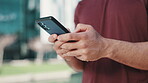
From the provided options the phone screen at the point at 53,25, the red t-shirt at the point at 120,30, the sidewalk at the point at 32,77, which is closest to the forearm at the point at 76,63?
the red t-shirt at the point at 120,30

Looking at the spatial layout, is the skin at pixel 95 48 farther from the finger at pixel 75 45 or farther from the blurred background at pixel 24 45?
the blurred background at pixel 24 45

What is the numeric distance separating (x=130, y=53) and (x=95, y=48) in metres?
0.09

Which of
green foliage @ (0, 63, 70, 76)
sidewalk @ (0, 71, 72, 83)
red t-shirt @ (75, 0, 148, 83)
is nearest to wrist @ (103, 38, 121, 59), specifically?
red t-shirt @ (75, 0, 148, 83)

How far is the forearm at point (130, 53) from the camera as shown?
0.52m

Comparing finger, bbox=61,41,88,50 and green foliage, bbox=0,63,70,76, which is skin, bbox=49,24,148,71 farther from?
green foliage, bbox=0,63,70,76

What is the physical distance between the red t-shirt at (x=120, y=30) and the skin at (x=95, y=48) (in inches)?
2.2

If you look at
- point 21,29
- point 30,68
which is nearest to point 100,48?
point 21,29

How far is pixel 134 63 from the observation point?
0.56 meters

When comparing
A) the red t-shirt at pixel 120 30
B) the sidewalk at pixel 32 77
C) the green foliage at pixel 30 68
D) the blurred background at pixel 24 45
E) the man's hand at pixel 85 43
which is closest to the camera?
the man's hand at pixel 85 43

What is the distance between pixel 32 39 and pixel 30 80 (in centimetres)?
70

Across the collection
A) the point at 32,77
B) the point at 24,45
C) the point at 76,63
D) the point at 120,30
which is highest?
the point at 120,30

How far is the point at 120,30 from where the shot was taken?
24.7 inches

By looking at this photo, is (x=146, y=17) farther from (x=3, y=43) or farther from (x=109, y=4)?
(x=3, y=43)

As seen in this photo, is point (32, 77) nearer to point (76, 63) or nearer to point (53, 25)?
point (76, 63)
